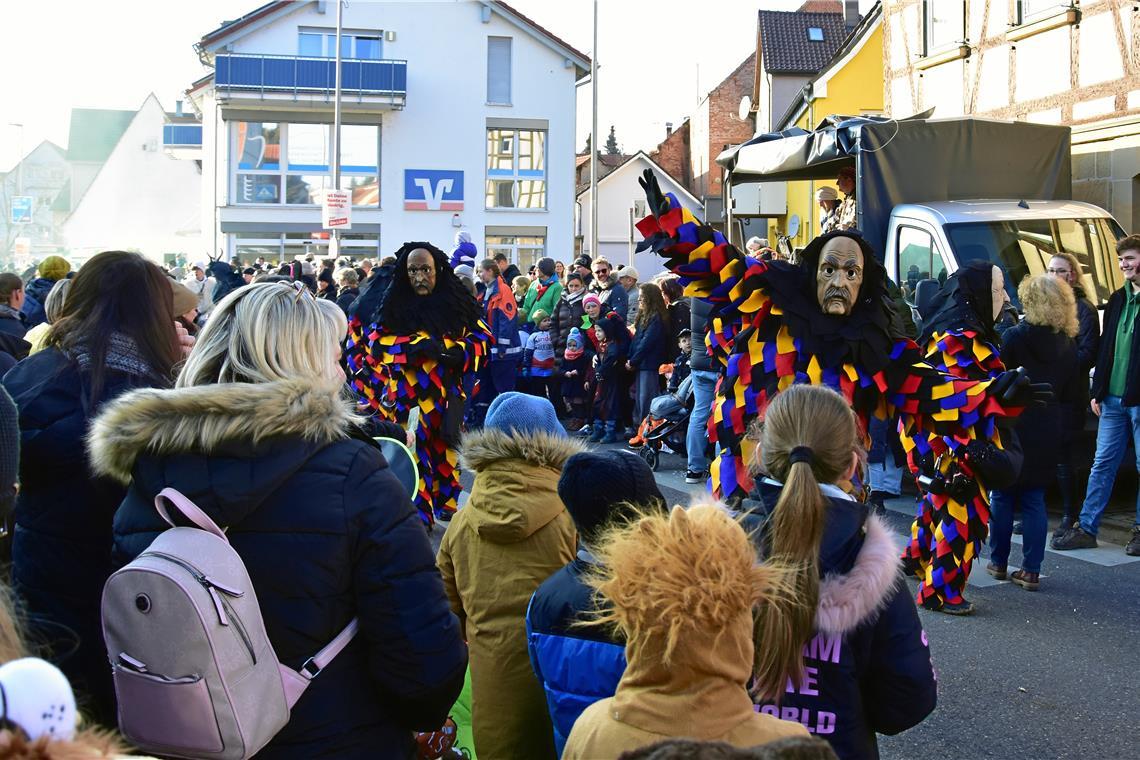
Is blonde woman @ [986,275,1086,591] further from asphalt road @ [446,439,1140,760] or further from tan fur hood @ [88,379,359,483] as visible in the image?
tan fur hood @ [88,379,359,483]

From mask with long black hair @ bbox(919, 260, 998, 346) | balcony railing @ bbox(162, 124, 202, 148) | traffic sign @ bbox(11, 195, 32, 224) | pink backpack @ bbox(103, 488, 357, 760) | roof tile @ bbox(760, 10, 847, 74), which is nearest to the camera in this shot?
pink backpack @ bbox(103, 488, 357, 760)

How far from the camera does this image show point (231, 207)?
33812 millimetres

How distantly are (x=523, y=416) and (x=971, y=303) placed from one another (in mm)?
3552

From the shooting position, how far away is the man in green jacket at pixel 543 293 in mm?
14773

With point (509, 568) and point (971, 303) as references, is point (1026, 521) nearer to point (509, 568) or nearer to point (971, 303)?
point (971, 303)

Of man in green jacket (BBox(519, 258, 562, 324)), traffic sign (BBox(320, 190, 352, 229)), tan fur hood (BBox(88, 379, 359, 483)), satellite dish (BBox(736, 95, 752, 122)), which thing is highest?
satellite dish (BBox(736, 95, 752, 122))

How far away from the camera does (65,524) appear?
131 inches

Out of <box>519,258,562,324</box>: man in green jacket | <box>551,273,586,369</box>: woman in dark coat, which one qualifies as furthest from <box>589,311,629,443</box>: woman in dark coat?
<box>519,258,562,324</box>: man in green jacket

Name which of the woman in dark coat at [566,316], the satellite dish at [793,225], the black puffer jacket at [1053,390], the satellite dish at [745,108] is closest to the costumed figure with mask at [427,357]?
the black puffer jacket at [1053,390]

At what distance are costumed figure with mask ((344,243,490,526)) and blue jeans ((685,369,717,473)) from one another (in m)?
2.86

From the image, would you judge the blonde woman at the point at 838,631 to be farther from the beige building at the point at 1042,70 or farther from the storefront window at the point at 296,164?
the storefront window at the point at 296,164

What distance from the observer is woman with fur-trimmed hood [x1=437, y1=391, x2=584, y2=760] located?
327cm

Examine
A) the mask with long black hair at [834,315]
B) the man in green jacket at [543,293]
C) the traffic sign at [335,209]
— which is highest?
the traffic sign at [335,209]

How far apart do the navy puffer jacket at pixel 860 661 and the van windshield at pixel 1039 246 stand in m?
7.14
